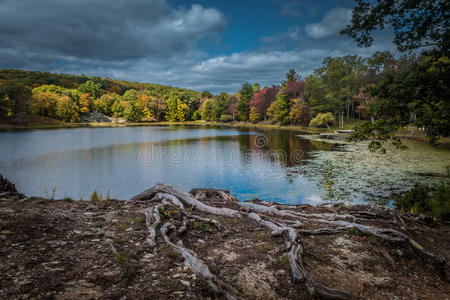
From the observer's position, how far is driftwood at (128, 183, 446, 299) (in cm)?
334

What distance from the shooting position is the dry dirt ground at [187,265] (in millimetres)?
3082

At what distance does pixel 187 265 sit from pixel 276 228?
2.34 m

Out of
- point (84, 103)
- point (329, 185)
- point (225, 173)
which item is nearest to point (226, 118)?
point (84, 103)

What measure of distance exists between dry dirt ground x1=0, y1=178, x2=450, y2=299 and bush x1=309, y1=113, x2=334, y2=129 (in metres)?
46.6

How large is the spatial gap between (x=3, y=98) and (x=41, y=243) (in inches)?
2651

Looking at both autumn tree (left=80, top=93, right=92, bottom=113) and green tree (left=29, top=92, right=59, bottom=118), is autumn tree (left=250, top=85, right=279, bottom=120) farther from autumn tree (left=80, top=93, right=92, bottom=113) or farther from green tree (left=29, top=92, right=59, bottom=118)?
green tree (left=29, top=92, right=59, bottom=118)

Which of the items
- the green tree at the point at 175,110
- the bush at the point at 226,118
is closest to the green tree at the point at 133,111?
the green tree at the point at 175,110

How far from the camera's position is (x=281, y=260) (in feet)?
13.3

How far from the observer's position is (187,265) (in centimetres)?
369

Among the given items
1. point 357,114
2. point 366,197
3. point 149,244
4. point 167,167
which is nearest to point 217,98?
point 357,114

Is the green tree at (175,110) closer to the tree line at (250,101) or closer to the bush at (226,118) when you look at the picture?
the tree line at (250,101)

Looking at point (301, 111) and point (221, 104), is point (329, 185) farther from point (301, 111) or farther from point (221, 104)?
point (221, 104)

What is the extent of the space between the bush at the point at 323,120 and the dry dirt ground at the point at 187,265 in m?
46.6

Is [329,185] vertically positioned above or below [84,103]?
below
